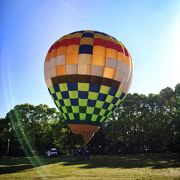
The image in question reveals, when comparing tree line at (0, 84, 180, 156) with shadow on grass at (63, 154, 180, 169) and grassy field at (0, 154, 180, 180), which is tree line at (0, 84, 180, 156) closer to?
shadow on grass at (63, 154, 180, 169)

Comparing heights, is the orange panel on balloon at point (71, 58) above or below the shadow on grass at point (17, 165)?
above

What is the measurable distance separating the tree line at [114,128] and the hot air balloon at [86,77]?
36.4 metres

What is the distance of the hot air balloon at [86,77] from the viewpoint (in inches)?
1013

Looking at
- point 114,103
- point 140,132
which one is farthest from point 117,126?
point 114,103

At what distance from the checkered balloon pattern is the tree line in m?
36.3

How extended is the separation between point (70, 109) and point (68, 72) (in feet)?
11.2

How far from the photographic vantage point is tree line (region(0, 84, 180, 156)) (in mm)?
62125

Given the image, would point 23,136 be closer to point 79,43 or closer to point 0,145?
point 0,145

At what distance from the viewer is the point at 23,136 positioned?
65.2 m

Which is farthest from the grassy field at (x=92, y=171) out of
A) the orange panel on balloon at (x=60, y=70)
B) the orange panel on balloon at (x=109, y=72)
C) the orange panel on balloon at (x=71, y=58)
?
the orange panel on balloon at (x=71, y=58)

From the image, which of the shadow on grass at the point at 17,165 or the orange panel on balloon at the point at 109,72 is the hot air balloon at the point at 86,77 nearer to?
the orange panel on balloon at the point at 109,72

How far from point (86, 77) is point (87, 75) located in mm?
207

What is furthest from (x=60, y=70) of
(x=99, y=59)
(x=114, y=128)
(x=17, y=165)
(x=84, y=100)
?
(x=114, y=128)

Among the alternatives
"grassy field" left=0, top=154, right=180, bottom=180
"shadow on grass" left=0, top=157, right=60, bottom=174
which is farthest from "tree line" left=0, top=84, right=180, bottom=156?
"grassy field" left=0, top=154, right=180, bottom=180
